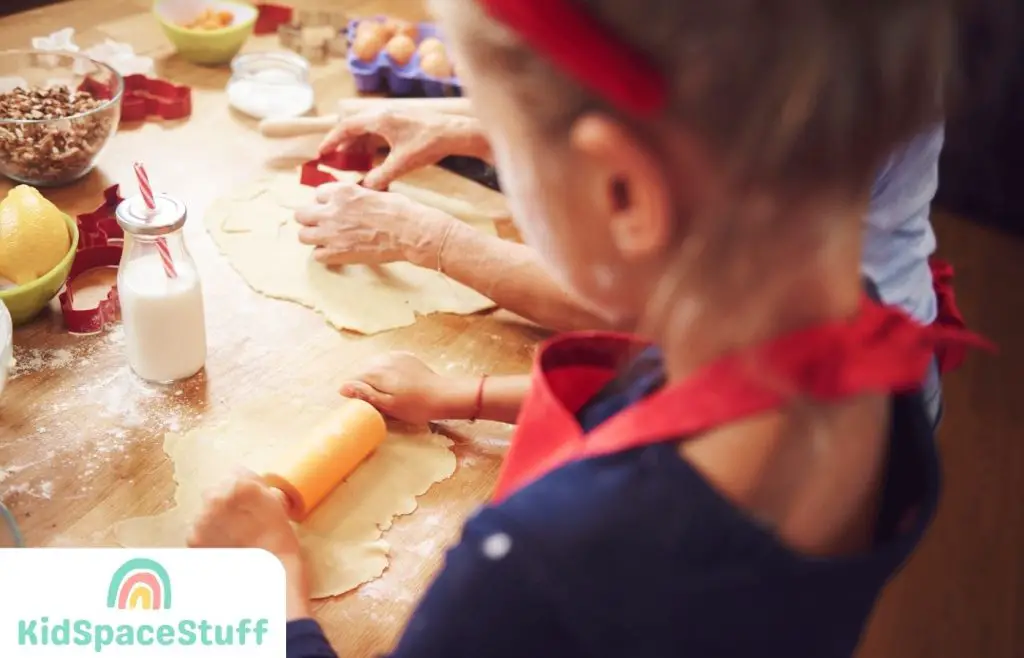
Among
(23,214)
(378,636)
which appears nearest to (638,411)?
(378,636)

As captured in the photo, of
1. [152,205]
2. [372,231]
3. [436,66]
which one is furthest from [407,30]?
[152,205]

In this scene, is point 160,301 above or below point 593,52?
below

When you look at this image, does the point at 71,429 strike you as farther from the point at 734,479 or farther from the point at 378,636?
the point at 734,479

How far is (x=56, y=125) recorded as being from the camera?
1175 mm

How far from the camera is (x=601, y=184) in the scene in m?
0.48

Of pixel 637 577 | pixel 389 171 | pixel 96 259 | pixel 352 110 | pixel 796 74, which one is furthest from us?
pixel 352 110

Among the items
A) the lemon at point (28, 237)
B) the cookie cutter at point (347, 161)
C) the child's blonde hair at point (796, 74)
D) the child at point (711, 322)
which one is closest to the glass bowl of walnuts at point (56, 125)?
the lemon at point (28, 237)

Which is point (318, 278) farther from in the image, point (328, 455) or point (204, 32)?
point (204, 32)

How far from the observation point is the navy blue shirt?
500 millimetres

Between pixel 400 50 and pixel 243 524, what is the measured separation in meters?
0.98

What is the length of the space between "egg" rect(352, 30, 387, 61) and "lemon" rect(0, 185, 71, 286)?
0.66 metres

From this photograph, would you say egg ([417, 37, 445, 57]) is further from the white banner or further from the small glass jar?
the white banner

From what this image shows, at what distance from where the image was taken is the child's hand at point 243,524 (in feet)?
2.60

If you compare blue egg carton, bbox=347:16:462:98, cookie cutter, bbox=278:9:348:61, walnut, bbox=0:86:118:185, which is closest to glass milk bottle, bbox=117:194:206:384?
walnut, bbox=0:86:118:185
